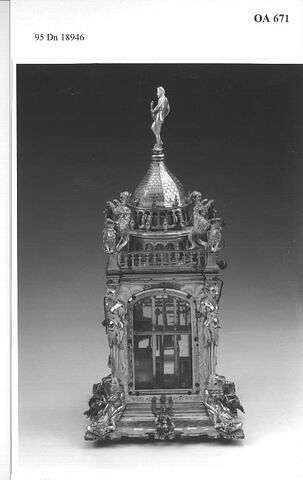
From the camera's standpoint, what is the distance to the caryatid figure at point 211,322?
93.7 feet

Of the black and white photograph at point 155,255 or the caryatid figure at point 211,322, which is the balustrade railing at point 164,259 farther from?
the caryatid figure at point 211,322

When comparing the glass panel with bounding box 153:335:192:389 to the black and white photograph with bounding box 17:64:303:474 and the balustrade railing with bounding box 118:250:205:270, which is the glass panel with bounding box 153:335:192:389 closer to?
the black and white photograph with bounding box 17:64:303:474

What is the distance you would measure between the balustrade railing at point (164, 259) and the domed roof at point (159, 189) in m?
0.31

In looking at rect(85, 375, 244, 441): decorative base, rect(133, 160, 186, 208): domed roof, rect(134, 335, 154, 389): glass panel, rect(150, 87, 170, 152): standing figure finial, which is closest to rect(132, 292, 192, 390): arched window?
rect(134, 335, 154, 389): glass panel

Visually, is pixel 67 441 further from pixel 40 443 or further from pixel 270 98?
pixel 270 98

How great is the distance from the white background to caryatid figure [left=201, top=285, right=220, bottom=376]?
595 mm

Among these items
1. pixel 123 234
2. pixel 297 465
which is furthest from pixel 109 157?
pixel 297 465

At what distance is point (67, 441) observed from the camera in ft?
93.8

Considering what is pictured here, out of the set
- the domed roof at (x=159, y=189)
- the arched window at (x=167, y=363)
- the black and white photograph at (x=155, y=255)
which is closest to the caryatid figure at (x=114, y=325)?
the black and white photograph at (x=155, y=255)

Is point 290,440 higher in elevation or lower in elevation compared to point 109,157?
lower

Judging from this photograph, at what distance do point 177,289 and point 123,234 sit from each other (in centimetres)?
49

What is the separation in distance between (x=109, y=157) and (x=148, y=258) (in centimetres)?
69

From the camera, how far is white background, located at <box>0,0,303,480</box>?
28516 mm
